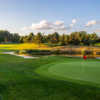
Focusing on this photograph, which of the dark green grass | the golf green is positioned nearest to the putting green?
the golf green

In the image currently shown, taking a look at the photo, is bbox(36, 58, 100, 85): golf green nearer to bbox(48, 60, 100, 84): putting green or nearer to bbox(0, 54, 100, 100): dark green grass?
bbox(48, 60, 100, 84): putting green

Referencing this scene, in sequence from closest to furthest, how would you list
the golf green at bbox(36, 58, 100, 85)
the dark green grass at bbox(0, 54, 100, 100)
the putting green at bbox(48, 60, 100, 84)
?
the dark green grass at bbox(0, 54, 100, 100) < the golf green at bbox(36, 58, 100, 85) < the putting green at bbox(48, 60, 100, 84)

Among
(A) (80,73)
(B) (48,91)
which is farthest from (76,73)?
(B) (48,91)

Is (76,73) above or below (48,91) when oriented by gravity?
above

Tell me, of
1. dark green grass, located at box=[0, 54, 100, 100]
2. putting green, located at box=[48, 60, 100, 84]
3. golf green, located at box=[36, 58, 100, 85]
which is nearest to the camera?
dark green grass, located at box=[0, 54, 100, 100]

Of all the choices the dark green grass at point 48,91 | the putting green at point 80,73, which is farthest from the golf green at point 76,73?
the dark green grass at point 48,91

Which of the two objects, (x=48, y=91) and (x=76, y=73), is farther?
(x=76, y=73)

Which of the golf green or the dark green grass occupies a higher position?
the golf green

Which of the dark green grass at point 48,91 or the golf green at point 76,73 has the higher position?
the golf green at point 76,73

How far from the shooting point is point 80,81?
5.41 m

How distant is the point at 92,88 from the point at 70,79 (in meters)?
1.24

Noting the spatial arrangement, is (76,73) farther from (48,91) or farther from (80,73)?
(48,91)

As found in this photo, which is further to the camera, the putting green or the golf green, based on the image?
the putting green

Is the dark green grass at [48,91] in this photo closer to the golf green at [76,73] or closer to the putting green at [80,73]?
the golf green at [76,73]
